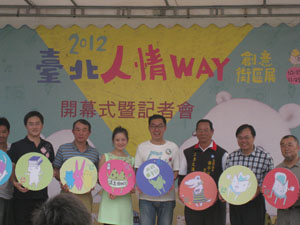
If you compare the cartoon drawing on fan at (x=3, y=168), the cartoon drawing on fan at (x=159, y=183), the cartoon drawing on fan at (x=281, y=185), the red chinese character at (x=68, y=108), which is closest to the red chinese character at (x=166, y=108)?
the red chinese character at (x=68, y=108)

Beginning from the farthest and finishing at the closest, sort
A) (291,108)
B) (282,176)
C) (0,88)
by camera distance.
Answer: (0,88), (291,108), (282,176)

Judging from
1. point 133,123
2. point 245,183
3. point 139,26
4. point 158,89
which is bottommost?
point 245,183

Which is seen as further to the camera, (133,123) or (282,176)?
(133,123)

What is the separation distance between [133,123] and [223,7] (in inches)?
66.0

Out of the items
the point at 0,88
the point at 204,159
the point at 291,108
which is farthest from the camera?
the point at 0,88

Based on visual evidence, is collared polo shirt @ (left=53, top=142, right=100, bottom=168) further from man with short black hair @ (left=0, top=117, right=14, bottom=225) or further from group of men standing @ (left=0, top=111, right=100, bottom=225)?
man with short black hair @ (left=0, top=117, right=14, bottom=225)

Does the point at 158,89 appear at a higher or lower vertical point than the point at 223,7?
lower

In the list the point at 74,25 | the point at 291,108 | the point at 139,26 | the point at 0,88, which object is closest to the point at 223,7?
the point at 139,26

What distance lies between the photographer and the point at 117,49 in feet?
18.9

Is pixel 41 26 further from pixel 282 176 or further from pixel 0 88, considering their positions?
pixel 282 176

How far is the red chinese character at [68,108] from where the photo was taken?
5.75m

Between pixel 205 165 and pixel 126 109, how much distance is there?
152 cm

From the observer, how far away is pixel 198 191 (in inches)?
171

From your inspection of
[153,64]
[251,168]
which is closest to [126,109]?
[153,64]
